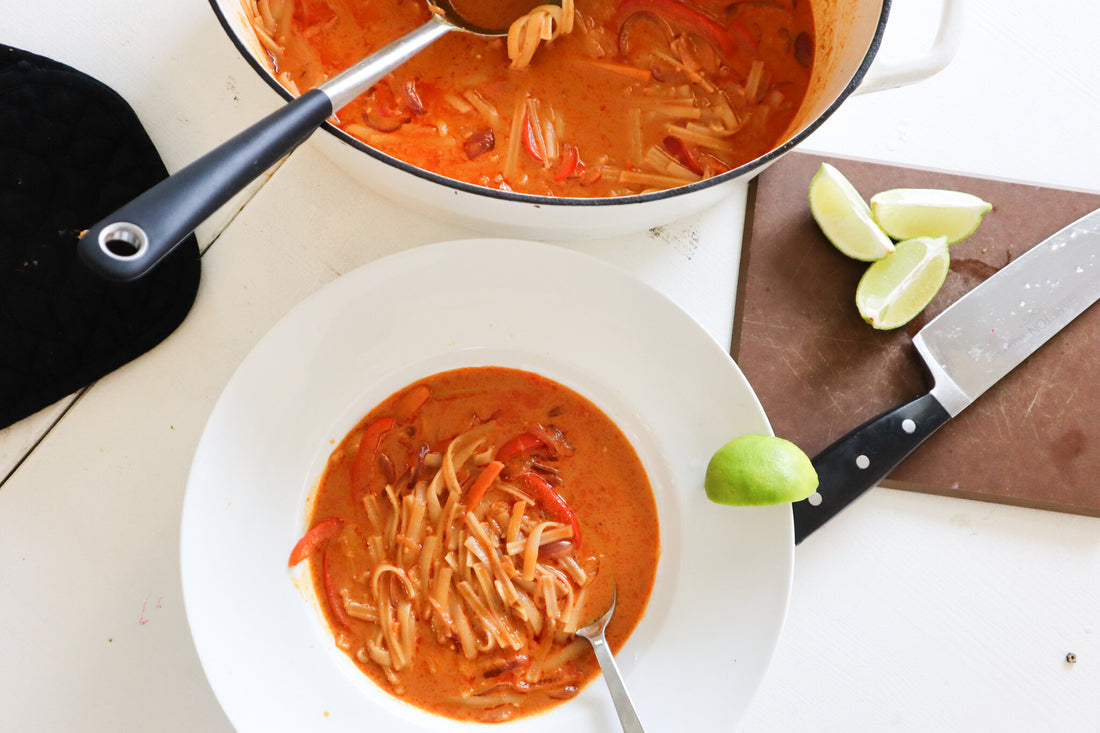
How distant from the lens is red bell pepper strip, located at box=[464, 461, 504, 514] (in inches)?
56.1

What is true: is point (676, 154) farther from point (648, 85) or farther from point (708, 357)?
point (708, 357)

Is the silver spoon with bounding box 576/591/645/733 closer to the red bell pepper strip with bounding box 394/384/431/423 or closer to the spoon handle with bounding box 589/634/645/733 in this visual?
the spoon handle with bounding box 589/634/645/733

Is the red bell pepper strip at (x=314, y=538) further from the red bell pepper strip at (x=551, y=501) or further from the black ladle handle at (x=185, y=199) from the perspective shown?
the black ladle handle at (x=185, y=199)

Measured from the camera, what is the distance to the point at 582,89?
1396mm

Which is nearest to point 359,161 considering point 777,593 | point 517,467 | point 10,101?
point 517,467

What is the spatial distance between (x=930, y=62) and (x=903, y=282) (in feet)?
1.45

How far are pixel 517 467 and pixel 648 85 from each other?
691mm

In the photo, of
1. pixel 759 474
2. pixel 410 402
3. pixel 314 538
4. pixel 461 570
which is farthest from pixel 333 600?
pixel 759 474

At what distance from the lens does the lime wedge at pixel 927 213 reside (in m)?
1.48

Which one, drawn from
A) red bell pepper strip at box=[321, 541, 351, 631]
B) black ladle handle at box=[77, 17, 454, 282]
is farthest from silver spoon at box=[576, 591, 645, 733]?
black ladle handle at box=[77, 17, 454, 282]

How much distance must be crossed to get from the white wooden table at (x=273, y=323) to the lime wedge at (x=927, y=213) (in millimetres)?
112

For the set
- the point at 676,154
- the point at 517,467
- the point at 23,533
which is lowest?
the point at 23,533

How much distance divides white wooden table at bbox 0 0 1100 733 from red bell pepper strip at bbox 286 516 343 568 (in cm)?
26

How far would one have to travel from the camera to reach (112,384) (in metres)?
1.47
